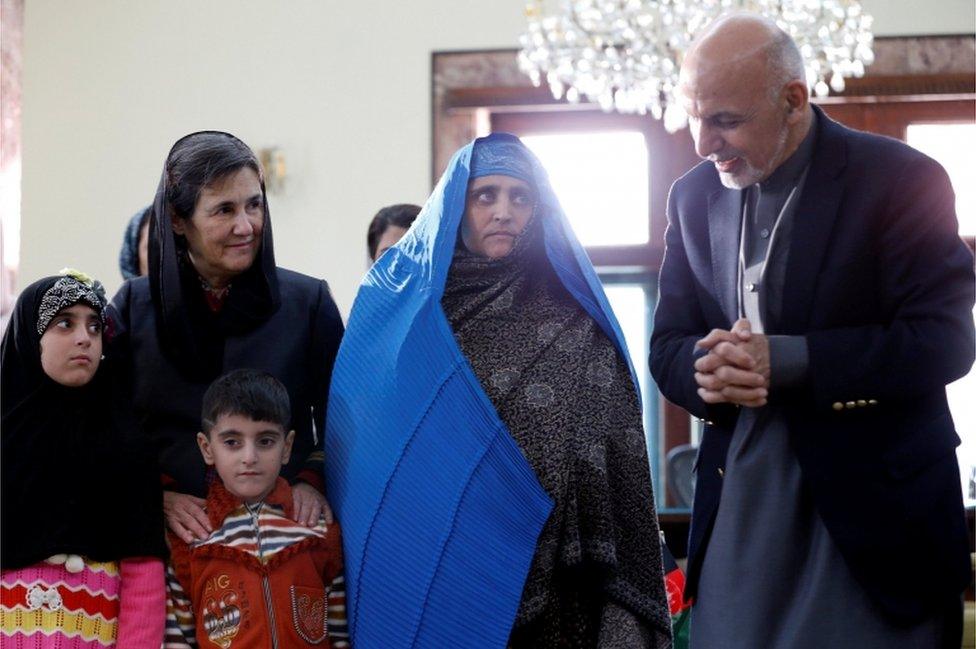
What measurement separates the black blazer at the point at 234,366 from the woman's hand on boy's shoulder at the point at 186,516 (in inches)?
2.0

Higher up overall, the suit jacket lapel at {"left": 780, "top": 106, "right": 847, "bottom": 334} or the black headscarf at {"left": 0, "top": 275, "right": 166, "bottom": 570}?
the suit jacket lapel at {"left": 780, "top": 106, "right": 847, "bottom": 334}

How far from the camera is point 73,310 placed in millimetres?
2770

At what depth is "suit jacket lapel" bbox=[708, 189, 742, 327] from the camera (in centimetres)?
246

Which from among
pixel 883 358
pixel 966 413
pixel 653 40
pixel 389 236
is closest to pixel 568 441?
pixel 883 358

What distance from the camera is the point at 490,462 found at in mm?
2779

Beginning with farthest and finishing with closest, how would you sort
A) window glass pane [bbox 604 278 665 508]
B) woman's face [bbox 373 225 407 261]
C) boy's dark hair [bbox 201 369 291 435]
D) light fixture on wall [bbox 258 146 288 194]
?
1. window glass pane [bbox 604 278 665 508]
2. light fixture on wall [bbox 258 146 288 194]
3. woman's face [bbox 373 225 407 261]
4. boy's dark hair [bbox 201 369 291 435]

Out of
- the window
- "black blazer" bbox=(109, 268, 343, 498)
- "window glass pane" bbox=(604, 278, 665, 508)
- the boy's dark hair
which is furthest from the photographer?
"window glass pane" bbox=(604, 278, 665, 508)

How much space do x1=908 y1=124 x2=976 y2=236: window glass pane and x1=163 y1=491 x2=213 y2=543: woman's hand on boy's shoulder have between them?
544 centimetres

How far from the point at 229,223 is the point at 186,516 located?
60cm

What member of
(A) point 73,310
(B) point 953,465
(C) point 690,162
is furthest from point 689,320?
(C) point 690,162

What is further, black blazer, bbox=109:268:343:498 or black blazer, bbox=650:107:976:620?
black blazer, bbox=109:268:343:498

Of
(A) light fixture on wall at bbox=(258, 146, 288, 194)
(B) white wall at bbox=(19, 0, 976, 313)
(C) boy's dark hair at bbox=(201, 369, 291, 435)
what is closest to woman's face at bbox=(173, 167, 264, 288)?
(C) boy's dark hair at bbox=(201, 369, 291, 435)

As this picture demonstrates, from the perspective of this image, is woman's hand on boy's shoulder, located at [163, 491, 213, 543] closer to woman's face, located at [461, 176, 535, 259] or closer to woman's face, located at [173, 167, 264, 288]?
woman's face, located at [173, 167, 264, 288]

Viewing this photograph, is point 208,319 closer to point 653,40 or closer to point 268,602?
point 268,602
